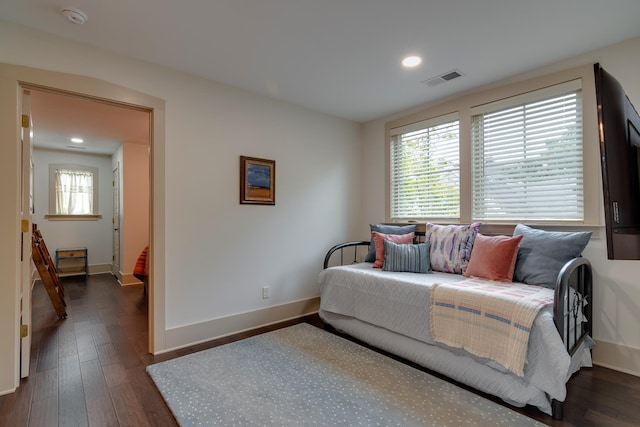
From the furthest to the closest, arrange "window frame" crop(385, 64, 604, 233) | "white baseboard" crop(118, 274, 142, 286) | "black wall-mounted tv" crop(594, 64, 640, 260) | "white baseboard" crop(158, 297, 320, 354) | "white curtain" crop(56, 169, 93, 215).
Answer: "white curtain" crop(56, 169, 93, 215), "white baseboard" crop(118, 274, 142, 286), "white baseboard" crop(158, 297, 320, 354), "window frame" crop(385, 64, 604, 233), "black wall-mounted tv" crop(594, 64, 640, 260)

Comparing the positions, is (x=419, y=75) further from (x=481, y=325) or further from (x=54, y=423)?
(x=54, y=423)

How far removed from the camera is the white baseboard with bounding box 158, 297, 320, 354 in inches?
106

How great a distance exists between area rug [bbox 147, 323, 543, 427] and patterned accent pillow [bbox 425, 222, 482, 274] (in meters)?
1.00

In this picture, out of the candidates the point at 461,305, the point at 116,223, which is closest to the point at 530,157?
the point at 461,305

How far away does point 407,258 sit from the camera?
115 inches

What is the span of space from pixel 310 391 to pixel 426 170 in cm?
262

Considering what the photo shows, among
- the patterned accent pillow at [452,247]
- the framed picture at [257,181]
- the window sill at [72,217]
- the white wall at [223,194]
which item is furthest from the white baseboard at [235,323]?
the window sill at [72,217]

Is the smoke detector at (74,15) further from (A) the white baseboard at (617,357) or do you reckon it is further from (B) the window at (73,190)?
(B) the window at (73,190)

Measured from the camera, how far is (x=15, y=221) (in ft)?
6.66

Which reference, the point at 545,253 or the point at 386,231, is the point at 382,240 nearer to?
the point at 386,231

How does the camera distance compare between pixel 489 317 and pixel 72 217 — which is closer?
pixel 489 317

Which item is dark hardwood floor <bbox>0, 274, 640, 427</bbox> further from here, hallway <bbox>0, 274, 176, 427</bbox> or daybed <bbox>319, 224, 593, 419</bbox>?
daybed <bbox>319, 224, 593, 419</bbox>

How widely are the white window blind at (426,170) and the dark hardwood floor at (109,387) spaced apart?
1742 millimetres

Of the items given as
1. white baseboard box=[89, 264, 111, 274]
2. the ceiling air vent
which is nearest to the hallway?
white baseboard box=[89, 264, 111, 274]
